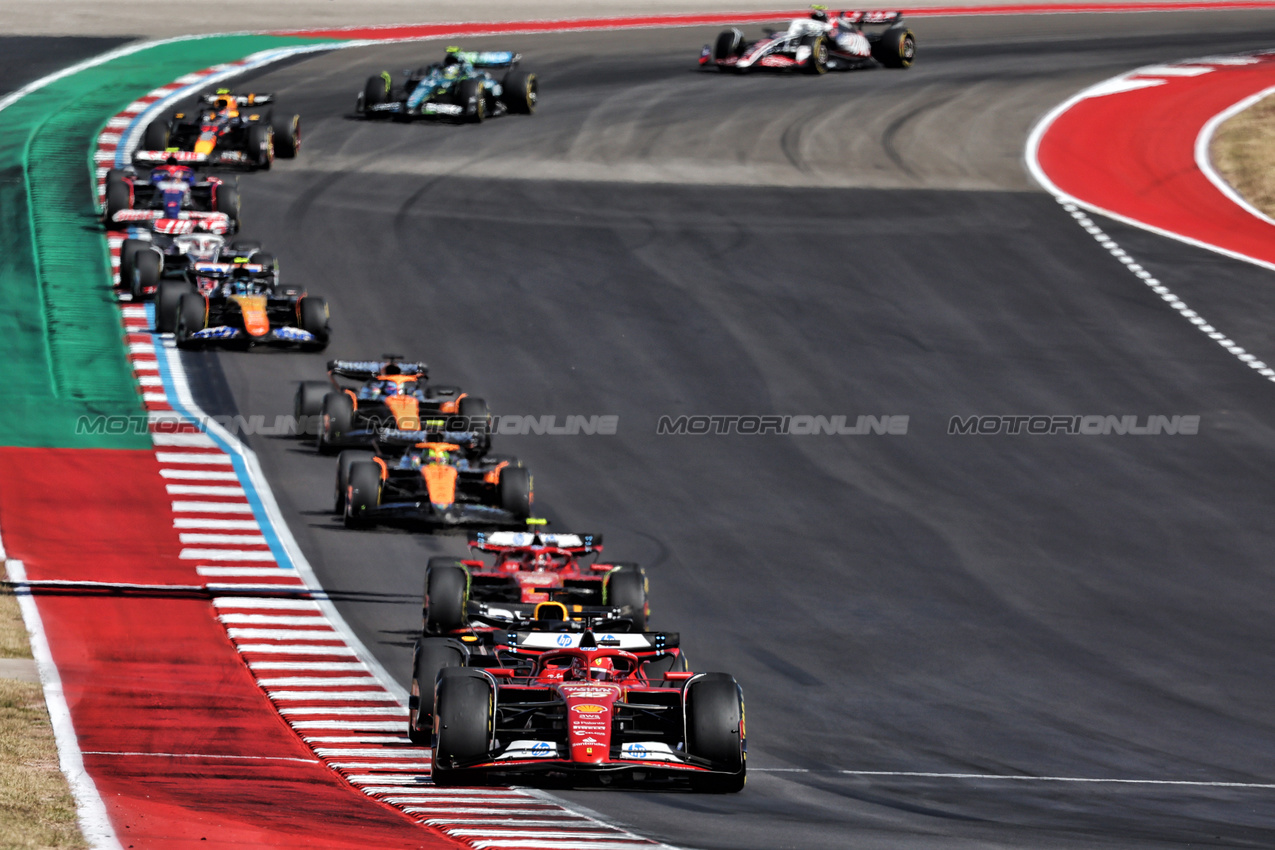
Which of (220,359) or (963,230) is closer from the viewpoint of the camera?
(220,359)

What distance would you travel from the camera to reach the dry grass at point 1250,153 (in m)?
43.0

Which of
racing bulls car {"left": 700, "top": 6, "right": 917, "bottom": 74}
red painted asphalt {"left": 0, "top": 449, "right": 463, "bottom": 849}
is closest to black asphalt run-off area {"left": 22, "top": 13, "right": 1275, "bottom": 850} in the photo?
racing bulls car {"left": 700, "top": 6, "right": 917, "bottom": 74}

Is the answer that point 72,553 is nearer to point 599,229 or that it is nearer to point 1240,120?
point 599,229

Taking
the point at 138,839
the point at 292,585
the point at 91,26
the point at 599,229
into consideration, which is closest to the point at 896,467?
the point at 292,585

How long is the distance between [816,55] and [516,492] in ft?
92.3

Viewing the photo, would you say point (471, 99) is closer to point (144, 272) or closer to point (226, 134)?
point (226, 134)

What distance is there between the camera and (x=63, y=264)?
117 ft

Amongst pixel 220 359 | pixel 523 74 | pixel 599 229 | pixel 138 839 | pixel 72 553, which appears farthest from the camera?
pixel 523 74

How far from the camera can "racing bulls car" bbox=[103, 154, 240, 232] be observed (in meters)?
36.2

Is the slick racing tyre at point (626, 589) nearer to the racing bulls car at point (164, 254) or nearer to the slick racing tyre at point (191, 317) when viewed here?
the slick racing tyre at point (191, 317)

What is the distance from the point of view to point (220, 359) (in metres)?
31.3

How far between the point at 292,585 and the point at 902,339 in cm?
1376

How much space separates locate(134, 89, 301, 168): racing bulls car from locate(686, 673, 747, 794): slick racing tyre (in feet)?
87.0

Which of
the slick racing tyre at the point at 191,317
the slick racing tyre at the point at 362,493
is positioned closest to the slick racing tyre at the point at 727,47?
the slick racing tyre at the point at 191,317
